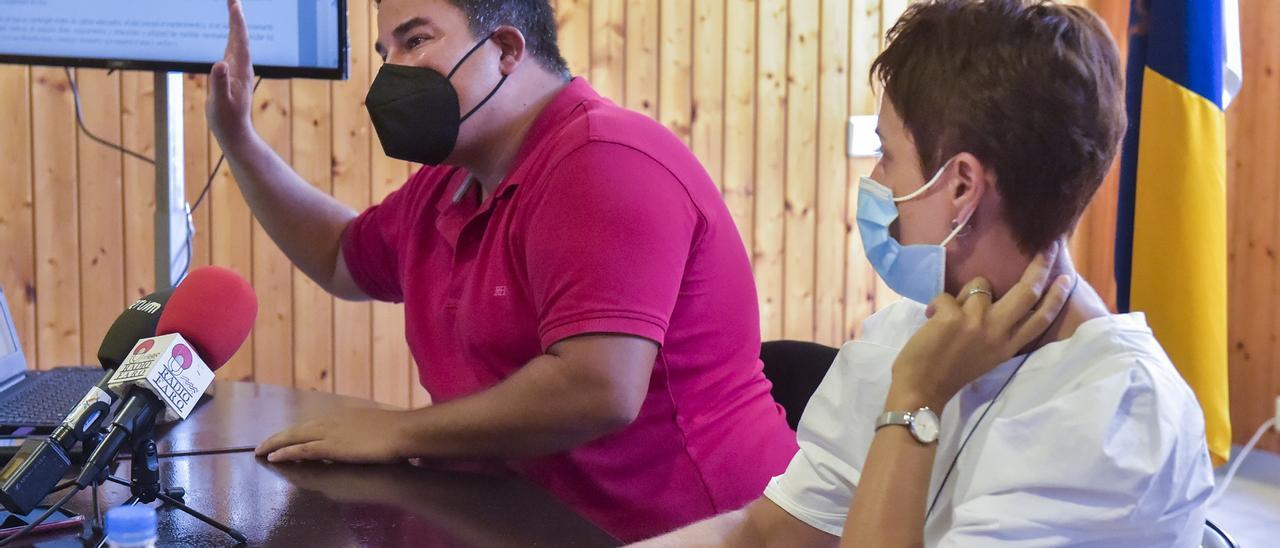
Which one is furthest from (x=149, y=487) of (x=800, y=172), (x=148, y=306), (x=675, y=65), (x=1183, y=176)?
(x=800, y=172)

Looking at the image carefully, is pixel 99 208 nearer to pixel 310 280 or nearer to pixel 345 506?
pixel 310 280

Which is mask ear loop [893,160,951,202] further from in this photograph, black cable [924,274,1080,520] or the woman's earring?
black cable [924,274,1080,520]

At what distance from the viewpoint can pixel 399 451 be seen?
1.47 metres

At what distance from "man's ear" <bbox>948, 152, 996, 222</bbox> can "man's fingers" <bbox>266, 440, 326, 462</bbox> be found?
83 cm

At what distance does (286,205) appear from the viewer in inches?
87.7

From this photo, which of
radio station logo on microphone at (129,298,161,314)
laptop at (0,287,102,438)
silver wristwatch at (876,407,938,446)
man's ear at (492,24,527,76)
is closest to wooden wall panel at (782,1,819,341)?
man's ear at (492,24,527,76)

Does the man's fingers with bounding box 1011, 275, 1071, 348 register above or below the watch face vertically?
above

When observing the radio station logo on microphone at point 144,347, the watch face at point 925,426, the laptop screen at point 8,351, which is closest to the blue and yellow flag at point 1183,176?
the watch face at point 925,426

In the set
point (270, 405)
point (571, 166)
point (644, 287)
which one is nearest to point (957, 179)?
point (644, 287)

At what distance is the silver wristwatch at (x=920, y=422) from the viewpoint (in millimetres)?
1099

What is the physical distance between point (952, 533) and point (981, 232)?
0.30 metres

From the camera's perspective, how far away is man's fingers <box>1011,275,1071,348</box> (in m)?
1.09

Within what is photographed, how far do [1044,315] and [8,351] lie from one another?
68.9 inches

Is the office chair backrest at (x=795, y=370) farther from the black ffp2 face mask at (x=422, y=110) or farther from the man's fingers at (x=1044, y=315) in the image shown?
the man's fingers at (x=1044, y=315)
